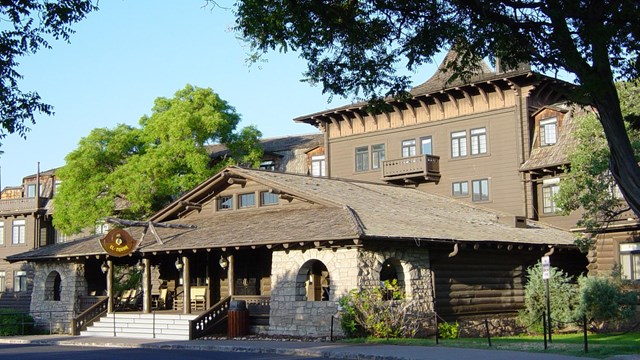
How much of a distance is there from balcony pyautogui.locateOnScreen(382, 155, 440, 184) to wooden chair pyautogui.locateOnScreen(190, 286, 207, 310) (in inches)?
511

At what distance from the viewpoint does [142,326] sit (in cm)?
3216

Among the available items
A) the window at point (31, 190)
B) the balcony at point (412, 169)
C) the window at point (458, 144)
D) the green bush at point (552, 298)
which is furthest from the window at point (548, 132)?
the window at point (31, 190)

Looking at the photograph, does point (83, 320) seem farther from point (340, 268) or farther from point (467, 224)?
point (467, 224)

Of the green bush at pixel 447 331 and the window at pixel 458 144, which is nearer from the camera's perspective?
the green bush at pixel 447 331

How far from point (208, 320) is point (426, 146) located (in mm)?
19094

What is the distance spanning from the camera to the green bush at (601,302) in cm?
3105

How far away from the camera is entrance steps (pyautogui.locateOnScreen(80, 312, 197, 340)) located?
30469 mm

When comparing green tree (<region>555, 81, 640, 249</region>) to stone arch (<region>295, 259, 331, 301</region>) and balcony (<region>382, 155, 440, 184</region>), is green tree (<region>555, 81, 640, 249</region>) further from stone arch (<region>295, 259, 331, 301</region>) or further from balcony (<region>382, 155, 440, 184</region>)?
balcony (<region>382, 155, 440, 184</region>)

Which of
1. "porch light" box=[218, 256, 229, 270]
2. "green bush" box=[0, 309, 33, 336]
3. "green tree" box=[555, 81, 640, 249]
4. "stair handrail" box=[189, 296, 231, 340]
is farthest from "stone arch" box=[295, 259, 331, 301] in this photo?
"green bush" box=[0, 309, 33, 336]

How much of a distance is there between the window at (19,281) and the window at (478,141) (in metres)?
33.6

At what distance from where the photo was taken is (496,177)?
137ft

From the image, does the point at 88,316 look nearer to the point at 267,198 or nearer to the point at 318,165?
the point at 267,198

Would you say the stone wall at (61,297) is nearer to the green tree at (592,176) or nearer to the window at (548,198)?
the green tree at (592,176)

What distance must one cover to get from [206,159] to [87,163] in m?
6.47
